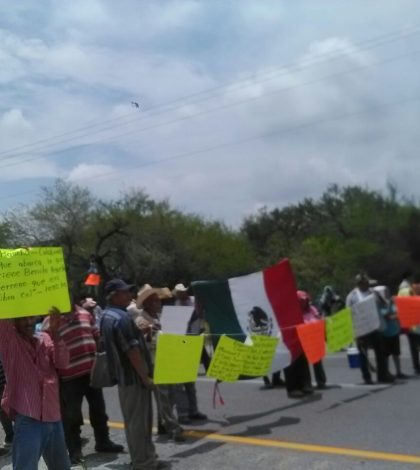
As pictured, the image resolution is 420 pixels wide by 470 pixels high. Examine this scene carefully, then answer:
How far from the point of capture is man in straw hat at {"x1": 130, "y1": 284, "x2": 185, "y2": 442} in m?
7.64

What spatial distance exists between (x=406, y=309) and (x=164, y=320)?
4503 millimetres

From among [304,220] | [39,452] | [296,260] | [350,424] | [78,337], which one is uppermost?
[304,220]

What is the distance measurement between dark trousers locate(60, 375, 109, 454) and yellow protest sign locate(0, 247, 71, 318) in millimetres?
2485

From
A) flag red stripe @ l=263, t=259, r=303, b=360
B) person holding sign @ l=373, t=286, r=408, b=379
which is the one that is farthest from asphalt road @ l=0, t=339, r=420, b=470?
flag red stripe @ l=263, t=259, r=303, b=360

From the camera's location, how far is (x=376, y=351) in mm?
10930

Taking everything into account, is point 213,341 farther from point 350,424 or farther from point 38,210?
point 38,210

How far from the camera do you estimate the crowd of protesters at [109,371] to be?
4.80 meters

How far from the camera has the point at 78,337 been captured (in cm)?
717

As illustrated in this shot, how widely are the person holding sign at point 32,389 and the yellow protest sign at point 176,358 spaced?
2192 millimetres

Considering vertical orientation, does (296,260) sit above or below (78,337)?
above

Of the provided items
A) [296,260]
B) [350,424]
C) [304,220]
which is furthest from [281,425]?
[304,220]

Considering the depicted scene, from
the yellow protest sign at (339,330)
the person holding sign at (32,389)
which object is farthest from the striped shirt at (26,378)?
the yellow protest sign at (339,330)

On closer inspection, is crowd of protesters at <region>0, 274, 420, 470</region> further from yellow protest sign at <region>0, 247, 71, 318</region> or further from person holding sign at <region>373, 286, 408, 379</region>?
yellow protest sign at <region>0, 247, 71, 318</region>

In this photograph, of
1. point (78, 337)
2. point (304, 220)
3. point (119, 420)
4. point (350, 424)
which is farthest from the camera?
point (304, 220)
